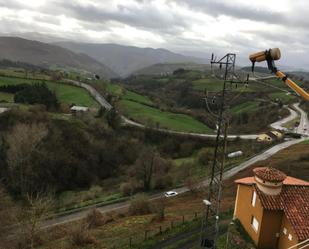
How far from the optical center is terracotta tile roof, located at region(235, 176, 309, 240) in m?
24.2

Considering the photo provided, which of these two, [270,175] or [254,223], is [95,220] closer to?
[254,223]

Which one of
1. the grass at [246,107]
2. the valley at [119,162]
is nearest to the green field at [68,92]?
the valley at [119,162]

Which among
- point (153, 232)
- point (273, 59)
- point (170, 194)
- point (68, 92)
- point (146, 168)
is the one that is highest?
point (273, 59)

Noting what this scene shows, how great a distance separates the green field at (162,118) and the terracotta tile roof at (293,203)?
73693 mm

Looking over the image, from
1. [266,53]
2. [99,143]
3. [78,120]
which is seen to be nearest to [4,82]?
[78,120]

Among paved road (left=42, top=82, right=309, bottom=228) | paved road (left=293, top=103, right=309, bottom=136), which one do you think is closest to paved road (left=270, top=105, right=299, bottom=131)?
paved road (left=293, top=103, right=309, bottom=136)

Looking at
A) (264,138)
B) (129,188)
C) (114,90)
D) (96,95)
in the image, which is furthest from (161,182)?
(114,90)

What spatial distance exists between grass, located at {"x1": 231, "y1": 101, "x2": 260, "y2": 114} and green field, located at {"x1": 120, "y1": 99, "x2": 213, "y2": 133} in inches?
1207

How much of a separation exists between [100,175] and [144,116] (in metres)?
32.1

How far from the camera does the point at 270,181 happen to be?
85.8 feet

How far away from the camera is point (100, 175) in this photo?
3150 inches

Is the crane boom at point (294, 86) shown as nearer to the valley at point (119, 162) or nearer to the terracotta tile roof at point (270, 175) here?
the valley at point (119, 162)

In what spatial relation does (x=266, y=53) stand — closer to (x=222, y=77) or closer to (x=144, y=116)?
(x=222, y=77)

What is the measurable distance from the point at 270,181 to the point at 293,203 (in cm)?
210
